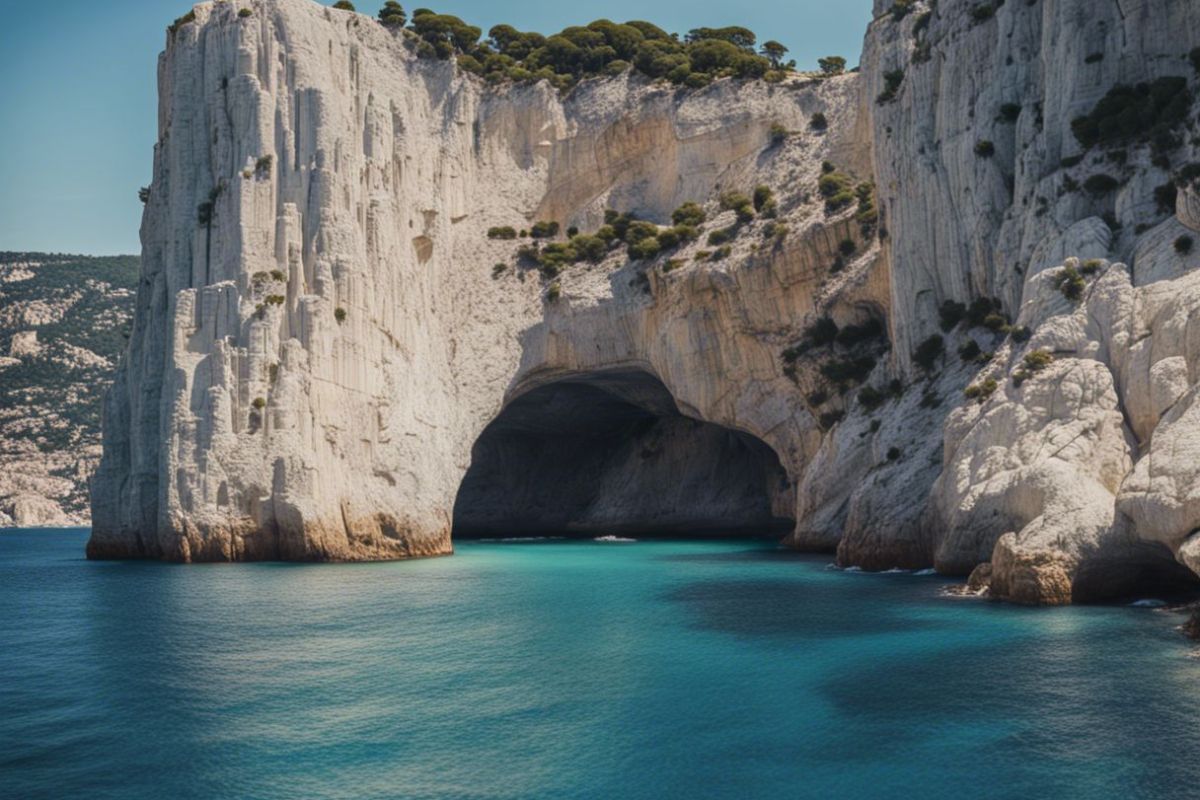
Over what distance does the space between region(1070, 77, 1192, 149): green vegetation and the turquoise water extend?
1794 centimetres

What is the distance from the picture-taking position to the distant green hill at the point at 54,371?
128 meters

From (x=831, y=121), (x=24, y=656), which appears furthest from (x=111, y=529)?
(x=831, y=121)

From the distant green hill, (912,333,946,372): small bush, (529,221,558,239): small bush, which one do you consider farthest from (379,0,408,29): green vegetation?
the distant green hill

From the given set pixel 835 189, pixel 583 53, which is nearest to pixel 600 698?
pixel 835 189

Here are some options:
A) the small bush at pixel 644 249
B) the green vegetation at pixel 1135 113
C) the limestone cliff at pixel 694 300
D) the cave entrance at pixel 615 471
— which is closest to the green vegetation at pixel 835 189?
the limestone cliff at pixel 694 300

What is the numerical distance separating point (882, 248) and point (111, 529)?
1677 inches

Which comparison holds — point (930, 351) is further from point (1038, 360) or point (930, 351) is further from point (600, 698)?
point (600, 698)

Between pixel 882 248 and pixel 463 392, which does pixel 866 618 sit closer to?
pixel 882 248

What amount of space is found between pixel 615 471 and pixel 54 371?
287ft

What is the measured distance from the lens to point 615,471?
3383 inches

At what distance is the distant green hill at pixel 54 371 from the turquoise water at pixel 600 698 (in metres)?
98.4

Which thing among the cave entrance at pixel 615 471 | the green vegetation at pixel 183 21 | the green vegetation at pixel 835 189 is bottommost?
the cave entrance at pixel 615 471

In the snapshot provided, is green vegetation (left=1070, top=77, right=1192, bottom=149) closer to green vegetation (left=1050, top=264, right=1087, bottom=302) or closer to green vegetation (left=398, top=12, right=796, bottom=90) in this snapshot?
green vegetation (left=1050, top=264, right=1087, bottom=302)

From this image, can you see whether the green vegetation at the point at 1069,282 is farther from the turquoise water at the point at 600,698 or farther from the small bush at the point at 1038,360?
the turquoise water at the point at 600,698
